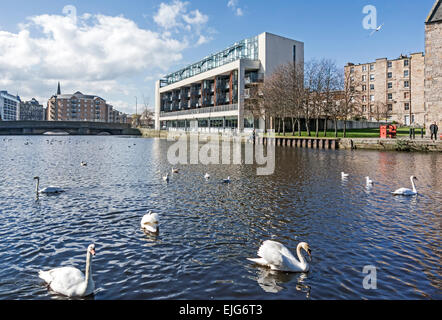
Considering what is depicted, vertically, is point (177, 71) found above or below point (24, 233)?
above

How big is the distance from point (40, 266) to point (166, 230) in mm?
3713

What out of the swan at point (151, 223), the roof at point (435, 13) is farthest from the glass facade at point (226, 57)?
the swan at point (151, 223)

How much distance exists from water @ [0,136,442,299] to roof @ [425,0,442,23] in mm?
41707

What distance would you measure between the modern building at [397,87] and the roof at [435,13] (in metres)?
38.7

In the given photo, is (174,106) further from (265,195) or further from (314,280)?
(314,280)

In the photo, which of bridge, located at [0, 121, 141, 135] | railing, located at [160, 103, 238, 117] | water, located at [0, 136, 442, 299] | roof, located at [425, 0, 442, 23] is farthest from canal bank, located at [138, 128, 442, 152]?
bridge, located at [0, 121, 141, 135]

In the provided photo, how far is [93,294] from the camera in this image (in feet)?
20.2

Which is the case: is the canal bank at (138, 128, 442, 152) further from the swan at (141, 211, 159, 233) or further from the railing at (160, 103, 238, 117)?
the swan at (141, 211, 159, 233)

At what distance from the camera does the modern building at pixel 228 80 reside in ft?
251

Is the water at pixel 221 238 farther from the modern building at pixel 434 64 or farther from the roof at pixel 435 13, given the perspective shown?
the roof at pixel 435 13

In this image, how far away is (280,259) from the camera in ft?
23.4

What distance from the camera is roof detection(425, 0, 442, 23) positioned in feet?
155

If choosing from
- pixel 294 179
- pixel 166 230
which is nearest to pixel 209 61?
pixel 294 179

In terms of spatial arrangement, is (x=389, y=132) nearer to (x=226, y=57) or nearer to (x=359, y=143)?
(x=359, y=143)
